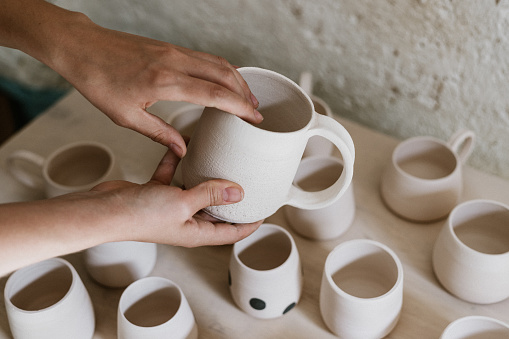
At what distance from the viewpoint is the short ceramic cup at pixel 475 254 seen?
71 cm

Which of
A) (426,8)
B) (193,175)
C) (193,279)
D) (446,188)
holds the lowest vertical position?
(193,279)

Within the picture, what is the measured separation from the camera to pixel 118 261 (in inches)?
30.2

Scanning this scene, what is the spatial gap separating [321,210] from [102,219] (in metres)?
0.34

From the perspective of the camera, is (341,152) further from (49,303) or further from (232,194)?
(49,303)

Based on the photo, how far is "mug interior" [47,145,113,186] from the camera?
2.92ft

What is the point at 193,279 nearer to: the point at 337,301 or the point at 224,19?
the point at 337,301

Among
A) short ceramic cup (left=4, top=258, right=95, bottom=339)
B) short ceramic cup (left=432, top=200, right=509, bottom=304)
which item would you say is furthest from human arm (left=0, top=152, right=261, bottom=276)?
short ceramic cup (left=432, top=200, right=509, bottom=304)

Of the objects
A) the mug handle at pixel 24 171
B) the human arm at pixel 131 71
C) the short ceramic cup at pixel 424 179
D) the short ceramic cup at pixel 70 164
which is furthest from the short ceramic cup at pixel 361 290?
A: the mug handle at pixel 24 171

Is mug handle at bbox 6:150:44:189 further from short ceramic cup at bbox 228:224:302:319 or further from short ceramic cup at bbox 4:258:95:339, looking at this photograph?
short ceramic cup at bbox 228:224:302:319

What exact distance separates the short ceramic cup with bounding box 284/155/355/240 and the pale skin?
151 mm

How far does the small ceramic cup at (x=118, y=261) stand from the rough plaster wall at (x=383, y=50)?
553 millimetres

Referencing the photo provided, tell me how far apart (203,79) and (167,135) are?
9 cm

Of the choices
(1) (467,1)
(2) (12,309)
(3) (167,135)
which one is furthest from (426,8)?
(2) (12,309)

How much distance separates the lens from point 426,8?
910 mm
